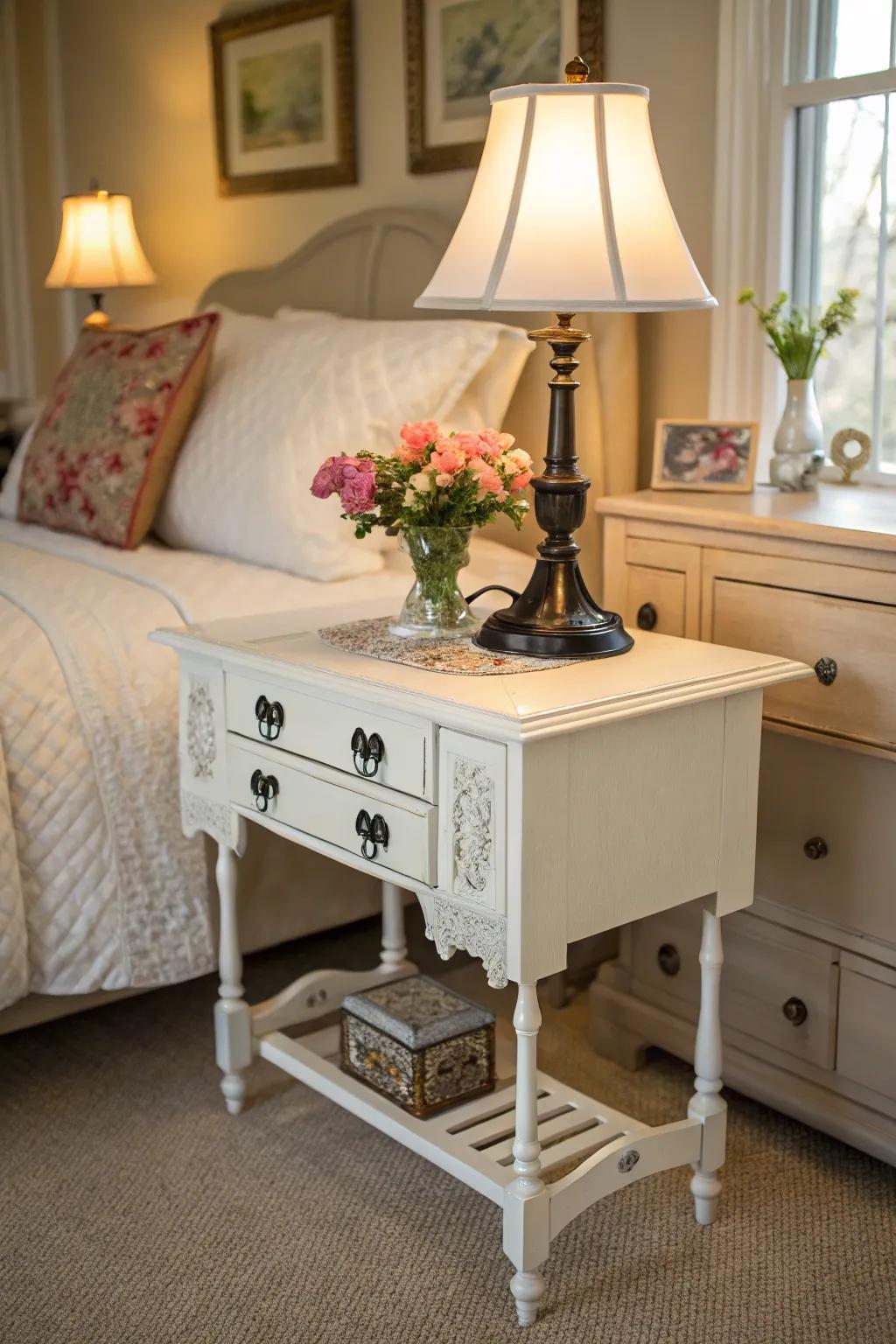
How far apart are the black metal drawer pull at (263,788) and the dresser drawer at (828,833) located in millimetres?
679

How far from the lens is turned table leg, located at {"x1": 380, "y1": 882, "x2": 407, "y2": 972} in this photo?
224 centimetres

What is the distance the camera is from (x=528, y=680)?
1.57m

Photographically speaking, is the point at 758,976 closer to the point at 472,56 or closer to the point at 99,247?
the point at 472,56

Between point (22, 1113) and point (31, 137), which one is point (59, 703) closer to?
point (22, 1113)

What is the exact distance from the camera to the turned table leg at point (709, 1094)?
1.75 metres

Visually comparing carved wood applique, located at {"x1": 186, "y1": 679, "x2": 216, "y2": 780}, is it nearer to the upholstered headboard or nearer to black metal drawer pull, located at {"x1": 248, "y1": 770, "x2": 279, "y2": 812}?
black metal drawer pull, located at {"x1": 248, "y1": 770, "x2": 279, "y2": 812}

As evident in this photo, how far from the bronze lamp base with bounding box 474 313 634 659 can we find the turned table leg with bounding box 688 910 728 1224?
0.41 m

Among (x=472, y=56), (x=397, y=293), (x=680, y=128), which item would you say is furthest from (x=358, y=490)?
(x=472, y=56)

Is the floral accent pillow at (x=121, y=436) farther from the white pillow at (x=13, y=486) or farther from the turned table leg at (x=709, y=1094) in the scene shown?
the turned table leg at (x=709, y=1094)

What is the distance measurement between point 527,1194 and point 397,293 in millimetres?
1820

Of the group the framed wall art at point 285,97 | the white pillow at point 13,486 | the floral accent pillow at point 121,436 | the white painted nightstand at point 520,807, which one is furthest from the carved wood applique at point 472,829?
the framed wall art at point 285,97

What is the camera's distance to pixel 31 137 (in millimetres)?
4152

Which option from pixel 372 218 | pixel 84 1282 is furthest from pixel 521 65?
pixel 84 1282

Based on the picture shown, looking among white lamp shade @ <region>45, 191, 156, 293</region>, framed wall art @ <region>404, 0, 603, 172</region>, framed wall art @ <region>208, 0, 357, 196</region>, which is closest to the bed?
framed wall art @ <region>404, 0, 603, 172</region>
